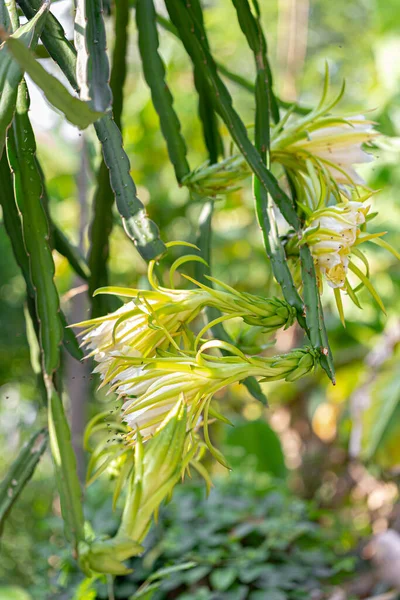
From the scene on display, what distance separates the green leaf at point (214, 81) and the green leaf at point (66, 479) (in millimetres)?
268

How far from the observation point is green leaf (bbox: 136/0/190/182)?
635 mm

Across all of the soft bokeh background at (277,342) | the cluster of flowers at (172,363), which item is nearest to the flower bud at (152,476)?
the cluster of flowers at (172,363)

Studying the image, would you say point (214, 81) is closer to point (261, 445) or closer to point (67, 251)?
point (67, 251)

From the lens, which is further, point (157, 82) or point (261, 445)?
point (261, 445)

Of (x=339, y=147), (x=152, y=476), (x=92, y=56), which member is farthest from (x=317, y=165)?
(x=152, y=476)

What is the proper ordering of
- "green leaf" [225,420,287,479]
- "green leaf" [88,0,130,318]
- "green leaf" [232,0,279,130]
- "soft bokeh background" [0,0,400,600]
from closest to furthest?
"green leaf" [232,0,279,130] < "green leaf" [88,0,130,318] < "soft bokeh background" [0,0,400,600] < "green leaf" [225,420,287,479]

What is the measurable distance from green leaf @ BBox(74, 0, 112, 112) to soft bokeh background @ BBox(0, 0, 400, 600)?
47 centimetres

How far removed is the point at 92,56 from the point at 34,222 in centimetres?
15

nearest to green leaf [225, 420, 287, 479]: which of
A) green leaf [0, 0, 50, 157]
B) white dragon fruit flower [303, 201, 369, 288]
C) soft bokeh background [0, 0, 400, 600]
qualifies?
soft bokeh background [0, 0, 400, 600]

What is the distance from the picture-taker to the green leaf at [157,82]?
635mm

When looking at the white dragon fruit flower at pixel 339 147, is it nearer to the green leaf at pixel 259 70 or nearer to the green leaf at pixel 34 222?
the green leaf at pixel 259 70

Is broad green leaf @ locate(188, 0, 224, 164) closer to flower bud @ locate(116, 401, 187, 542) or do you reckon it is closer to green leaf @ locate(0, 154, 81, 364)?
green leaf @ locate(0, 154, 81, 364)

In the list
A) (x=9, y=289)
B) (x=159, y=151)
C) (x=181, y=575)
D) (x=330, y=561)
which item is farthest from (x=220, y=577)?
(x=9, y=289)

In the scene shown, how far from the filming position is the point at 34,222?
0.52 metres
